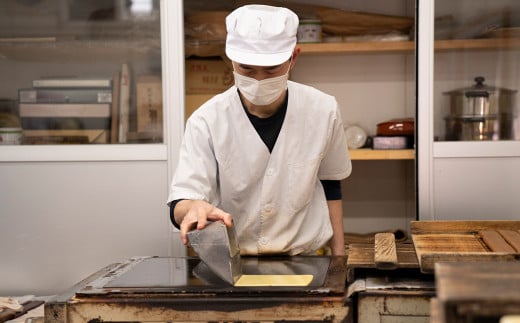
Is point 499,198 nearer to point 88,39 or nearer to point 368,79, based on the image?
point 368,79

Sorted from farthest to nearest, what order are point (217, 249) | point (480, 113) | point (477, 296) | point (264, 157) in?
point (480, 113) → point (264, 157) → point (217, 249) → point (477, 296)

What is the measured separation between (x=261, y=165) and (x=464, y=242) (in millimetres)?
590

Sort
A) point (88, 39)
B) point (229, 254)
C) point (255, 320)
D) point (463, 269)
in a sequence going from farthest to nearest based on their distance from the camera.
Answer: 1. point (88, 39)
2. point (229, 254)
3. point (255, 320)
4. point (463, 269)

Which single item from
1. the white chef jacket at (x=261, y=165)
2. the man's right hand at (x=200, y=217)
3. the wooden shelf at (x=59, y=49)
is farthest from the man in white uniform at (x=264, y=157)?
the wooden shelf at (x=59, y=49)

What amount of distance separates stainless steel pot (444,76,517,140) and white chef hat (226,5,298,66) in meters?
1.26

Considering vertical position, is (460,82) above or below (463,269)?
above

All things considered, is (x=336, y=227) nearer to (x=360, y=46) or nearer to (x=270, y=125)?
(x=270, y=125)

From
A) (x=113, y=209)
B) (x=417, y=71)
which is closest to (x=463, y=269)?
(x=417, y=71)

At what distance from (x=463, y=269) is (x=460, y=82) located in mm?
2063

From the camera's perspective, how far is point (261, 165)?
1.94 meters

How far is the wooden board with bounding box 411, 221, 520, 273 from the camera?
137 centimetres

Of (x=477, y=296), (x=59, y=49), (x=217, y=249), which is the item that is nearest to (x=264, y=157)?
(x=217, y=249)

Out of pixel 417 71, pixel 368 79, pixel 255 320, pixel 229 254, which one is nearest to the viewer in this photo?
pixel 255 320

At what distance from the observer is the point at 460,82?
2.92 m
